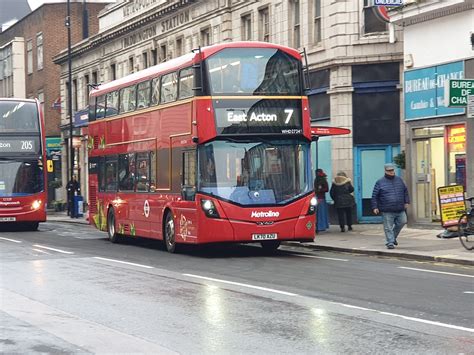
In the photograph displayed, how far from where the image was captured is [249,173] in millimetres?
20344

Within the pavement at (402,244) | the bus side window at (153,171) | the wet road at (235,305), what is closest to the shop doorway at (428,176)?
the pavement at (402,244)

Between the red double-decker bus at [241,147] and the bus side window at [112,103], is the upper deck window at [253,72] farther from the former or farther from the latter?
the bus side window at [112,103]

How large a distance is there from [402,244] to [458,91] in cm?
393

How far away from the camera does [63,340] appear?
9.73m

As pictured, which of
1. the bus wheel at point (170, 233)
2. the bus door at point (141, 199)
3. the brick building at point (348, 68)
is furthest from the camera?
the brick building at point (348, 68)

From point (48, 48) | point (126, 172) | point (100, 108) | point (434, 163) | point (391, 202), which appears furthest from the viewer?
point (48, 48)

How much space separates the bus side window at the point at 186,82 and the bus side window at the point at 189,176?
1229mm

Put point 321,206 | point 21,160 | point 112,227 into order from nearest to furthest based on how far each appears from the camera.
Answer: point 112,227 → point 321,206 → point 21,160

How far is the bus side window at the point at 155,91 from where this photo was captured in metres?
23.1

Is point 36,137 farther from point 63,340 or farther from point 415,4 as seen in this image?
point 63,340

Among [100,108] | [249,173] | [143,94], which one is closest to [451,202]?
[249,173]

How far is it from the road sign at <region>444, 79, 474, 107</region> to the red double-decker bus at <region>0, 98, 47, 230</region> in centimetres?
1724

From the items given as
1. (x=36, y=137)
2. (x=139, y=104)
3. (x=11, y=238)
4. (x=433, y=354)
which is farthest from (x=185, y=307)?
(x=36, y=137)

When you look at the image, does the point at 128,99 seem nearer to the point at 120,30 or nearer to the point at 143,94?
the point at 143,94
